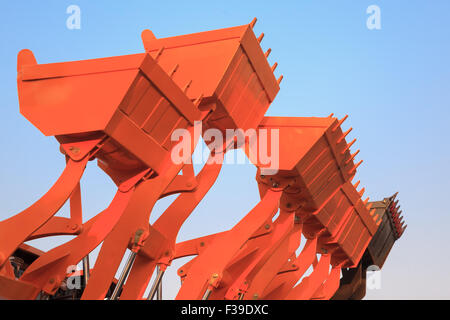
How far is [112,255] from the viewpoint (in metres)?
11.8

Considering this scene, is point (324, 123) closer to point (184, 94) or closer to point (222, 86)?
point (222, 86)

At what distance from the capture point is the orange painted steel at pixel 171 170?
34.3 ft

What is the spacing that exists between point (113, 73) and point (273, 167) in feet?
18.2

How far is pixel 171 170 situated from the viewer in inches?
473

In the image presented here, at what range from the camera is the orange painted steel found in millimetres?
10469

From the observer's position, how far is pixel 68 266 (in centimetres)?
1151
